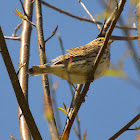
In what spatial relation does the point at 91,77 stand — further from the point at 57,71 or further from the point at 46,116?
the point at 46,116

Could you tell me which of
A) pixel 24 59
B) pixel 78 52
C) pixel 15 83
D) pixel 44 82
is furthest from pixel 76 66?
pixel 15 83

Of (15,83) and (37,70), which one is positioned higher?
(15,83)

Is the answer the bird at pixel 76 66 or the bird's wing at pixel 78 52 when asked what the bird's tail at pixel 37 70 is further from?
the bird's wing at pixel 78 52

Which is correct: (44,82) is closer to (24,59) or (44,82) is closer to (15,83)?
(24,59)

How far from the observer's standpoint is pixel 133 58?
3.97ft

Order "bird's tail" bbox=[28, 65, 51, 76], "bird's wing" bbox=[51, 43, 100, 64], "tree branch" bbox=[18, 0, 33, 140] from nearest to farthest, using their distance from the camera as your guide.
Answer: "bird's tail" bbox=[28, 65, 51, 76] < "bird's wing" bbox=[51, 43, 100, 64] < "tree branch" bbox=[18, 0, 33, 140]

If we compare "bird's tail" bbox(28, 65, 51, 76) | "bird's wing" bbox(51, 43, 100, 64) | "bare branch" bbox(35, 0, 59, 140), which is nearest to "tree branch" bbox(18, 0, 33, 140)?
"bare branch" bbox(35, 0, 59, 140)

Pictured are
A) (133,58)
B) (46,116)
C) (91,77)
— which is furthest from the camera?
(91,77)

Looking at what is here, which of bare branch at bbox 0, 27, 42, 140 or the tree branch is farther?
the tree branch

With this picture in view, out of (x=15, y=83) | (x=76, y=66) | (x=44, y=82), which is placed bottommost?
(x=44, y=82)

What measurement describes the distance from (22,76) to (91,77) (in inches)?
56.3

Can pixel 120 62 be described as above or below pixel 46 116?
above

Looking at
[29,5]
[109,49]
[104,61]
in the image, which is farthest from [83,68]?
[29,5]

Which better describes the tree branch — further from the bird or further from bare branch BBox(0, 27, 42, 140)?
bare branch BBox(0, 27, 42, 140)
